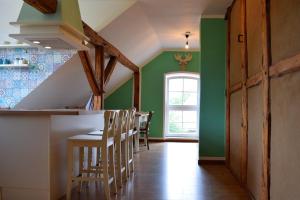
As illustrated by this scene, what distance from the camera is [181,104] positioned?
30.0ft

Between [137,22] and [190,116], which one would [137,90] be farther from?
[137,22]

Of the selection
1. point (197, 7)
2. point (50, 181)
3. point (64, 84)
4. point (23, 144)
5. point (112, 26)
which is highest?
point (197, 7)

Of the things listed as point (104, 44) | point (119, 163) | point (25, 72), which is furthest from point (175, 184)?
point (25, 72)

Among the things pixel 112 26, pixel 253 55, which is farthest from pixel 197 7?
pixel 253 55

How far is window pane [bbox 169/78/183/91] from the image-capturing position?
9172mm

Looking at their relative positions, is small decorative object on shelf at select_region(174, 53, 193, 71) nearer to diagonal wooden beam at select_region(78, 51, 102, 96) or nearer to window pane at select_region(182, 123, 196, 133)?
window pane at select_region(182, 123, 196, 133)

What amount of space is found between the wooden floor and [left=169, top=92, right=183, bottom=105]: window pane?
12.2 ft

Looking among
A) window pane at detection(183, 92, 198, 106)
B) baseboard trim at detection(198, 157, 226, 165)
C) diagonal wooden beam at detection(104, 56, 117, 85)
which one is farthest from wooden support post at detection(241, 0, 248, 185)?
window pane at detection(183, 92, 198, 106)

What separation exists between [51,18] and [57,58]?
1985mm

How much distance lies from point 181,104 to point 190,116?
0.46 m

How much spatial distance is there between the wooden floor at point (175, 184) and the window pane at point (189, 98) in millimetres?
A: 3754

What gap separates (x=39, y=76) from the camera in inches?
204

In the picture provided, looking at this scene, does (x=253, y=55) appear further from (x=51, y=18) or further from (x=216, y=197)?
(x=51, y=18)

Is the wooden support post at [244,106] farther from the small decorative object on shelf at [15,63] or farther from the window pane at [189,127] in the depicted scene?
the window pane at [189,127]
